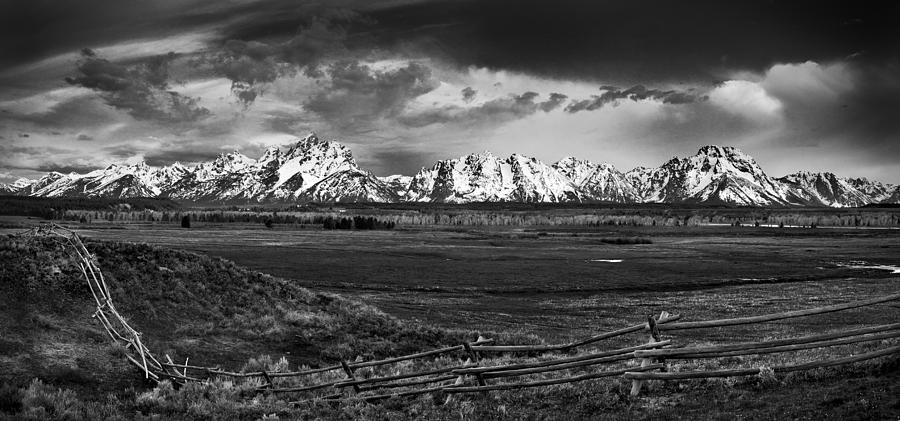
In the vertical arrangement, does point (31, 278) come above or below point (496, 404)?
above

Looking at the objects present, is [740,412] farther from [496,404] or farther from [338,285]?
[338,285]

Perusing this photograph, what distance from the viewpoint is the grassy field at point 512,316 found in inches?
427

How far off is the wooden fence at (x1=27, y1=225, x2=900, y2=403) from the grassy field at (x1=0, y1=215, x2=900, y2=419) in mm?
416

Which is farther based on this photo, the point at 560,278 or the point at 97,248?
the point at 560,278

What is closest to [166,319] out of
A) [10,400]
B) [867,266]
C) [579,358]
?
[10,400]

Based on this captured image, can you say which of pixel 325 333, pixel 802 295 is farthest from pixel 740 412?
pixel 802 295

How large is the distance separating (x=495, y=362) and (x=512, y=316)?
1707 centimetres

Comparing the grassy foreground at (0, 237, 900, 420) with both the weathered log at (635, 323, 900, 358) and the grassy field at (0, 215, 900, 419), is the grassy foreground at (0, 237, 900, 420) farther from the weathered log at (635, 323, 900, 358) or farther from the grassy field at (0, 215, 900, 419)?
the weathered log at (635, 323, 900, 358)

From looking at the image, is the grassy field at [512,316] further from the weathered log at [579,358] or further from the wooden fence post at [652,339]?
the weathered log at [579,358]

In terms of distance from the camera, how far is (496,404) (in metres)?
12.9

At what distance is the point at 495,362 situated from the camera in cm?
1895

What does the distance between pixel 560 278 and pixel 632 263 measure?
1972 centimetres

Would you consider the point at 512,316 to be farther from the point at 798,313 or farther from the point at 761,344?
the point at 798,313

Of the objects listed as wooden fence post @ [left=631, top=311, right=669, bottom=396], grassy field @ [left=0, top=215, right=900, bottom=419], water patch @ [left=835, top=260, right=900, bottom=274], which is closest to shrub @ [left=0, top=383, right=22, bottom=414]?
grassy field @ [left=0, top=215, right=900, bottom=419]
